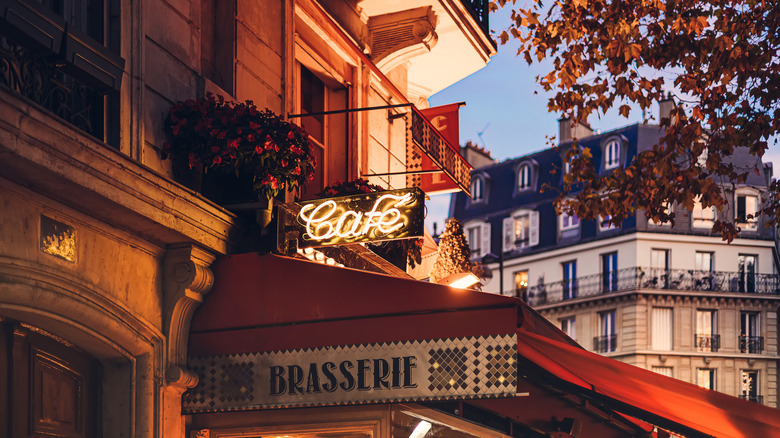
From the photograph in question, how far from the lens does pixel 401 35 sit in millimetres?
11805

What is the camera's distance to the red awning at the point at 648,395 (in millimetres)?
6789

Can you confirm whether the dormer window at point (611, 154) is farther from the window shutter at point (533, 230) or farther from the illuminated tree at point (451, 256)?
the illuminated tree at point (451, 256)

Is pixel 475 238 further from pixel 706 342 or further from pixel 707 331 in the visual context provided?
pixel 706 342

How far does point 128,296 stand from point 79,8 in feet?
6.22

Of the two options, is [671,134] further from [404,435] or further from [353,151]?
[404,435]

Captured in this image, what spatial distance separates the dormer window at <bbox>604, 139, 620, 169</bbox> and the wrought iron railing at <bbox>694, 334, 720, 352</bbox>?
10.0m

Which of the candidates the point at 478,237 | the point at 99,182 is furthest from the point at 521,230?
the point at 99,182

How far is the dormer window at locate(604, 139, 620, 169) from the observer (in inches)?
2178

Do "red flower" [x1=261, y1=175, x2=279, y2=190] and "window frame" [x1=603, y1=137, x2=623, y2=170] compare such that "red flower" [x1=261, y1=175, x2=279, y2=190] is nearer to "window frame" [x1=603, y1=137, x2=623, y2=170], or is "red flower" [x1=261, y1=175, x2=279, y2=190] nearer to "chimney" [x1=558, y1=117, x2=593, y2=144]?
"window frame" [x1=603, y1=137, x2=623, y2=170]

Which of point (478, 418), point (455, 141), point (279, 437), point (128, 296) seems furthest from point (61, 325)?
point (455, 141)

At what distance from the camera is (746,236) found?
55.4 metres

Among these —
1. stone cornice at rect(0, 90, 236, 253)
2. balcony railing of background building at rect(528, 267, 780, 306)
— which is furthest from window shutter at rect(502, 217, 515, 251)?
stone cornice at rect(0, 90, 236, 253)

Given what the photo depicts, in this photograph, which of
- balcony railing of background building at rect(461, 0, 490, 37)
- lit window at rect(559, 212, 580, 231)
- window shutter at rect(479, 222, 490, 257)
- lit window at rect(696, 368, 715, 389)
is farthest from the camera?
window shutter at rect(479, 222, 490, 257)

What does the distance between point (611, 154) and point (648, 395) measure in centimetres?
5016
